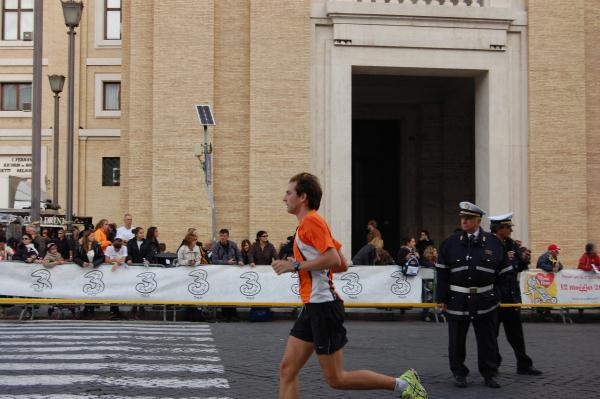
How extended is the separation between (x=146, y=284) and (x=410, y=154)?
1411cm

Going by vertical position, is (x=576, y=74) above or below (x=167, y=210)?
above

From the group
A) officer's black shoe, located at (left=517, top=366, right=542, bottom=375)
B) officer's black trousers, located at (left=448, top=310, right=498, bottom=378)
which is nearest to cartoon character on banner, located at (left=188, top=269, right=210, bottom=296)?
officer's black shoe, located at (left=517, top=366, right=542, bottom=375)

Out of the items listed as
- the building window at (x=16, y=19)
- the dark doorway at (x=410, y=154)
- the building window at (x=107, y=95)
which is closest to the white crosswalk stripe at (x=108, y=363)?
the dark doorway at (x=410, y=154)

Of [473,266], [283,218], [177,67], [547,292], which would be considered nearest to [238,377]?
[473,266]

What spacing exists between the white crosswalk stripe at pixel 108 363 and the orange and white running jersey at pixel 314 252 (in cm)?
199

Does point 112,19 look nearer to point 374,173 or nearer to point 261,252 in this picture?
point 374,173

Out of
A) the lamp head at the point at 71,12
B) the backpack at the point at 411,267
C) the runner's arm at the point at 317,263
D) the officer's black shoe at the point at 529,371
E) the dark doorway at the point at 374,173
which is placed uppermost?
the lamp head at the point at 71,12

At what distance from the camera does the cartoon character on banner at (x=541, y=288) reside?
58.4 ft

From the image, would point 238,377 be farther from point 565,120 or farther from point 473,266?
point 565,120

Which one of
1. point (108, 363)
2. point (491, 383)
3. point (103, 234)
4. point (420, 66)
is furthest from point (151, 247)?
point (491, 383)

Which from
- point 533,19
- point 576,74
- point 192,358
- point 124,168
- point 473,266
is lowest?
point 192,358

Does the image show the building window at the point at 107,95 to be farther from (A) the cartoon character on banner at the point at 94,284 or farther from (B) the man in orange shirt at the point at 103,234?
(A) the cartoon character on banner at the point at 94,284

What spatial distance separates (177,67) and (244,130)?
2235mm

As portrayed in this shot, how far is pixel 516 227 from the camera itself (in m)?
22.6
